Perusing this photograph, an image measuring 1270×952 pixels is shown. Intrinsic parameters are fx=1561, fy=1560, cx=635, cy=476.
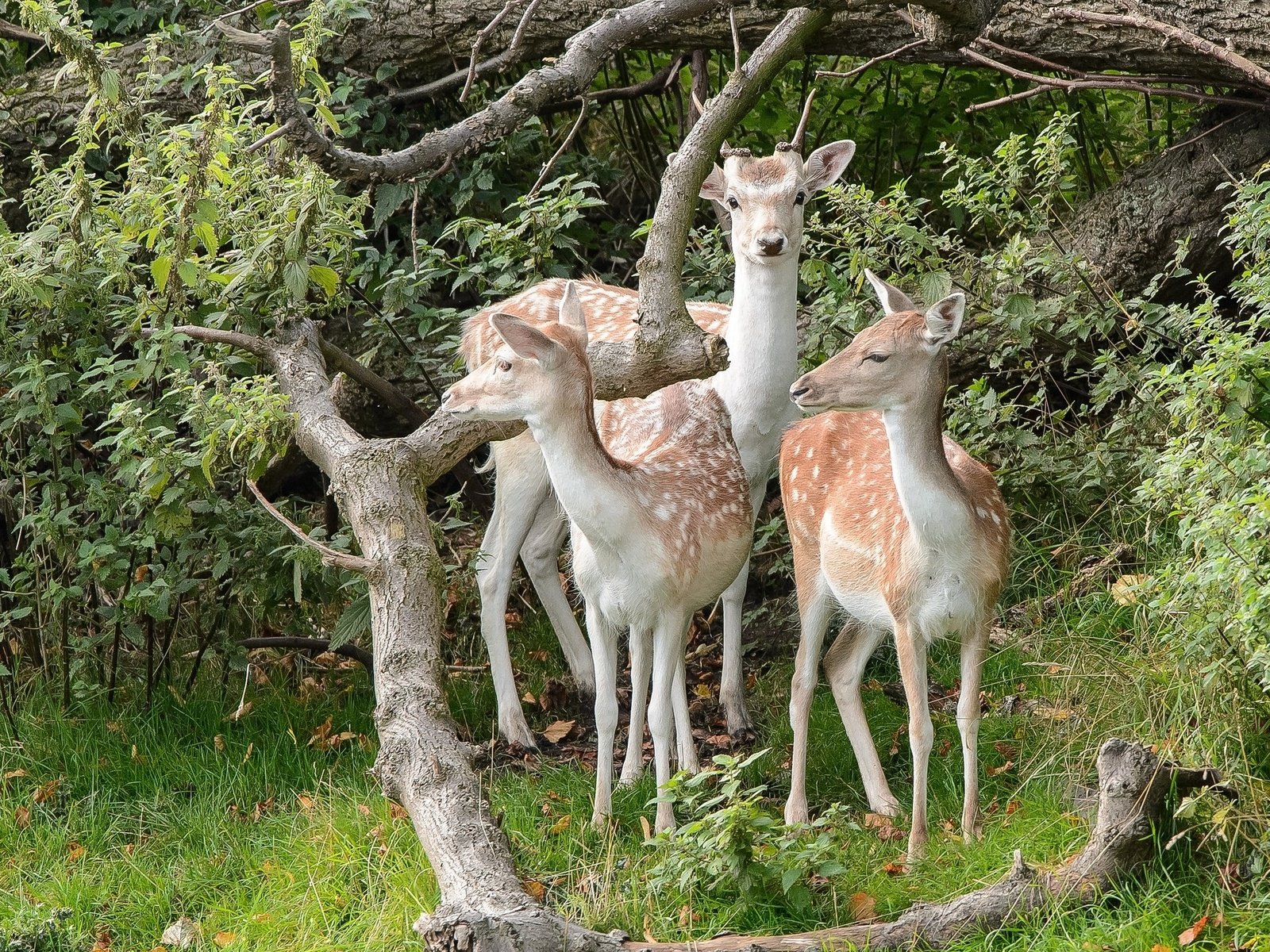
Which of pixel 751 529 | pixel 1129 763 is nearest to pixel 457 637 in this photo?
pixel 751 529

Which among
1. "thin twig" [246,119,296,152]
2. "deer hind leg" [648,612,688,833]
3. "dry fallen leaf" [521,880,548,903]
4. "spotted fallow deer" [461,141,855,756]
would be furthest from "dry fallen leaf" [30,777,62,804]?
"thin twig" [246,119,296,152]

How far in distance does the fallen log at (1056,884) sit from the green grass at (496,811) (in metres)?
0.06

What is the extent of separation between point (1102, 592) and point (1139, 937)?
2.19 metres

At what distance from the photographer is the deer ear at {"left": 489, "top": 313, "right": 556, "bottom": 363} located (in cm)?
483

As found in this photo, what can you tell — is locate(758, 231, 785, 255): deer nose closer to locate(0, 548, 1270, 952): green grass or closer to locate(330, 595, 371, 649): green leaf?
locate(0, 548, 1270, 952): green grass

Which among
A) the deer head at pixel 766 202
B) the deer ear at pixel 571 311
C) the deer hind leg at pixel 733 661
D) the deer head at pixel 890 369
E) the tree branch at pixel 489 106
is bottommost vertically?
the deer hind leg at pixel 733 661

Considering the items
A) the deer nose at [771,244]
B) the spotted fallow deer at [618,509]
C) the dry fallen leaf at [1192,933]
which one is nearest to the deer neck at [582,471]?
the spotted fallow deer at [618,509]

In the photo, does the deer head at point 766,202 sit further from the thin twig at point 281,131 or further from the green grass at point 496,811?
the thin twig at point 281,131

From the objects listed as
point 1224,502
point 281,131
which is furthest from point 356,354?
point 1224,502

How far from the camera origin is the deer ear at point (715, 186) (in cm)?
635

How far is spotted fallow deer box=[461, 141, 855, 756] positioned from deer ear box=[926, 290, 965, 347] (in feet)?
3.86

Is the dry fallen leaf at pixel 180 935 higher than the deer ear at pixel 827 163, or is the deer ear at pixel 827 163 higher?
the deer ear at pixel 827 163

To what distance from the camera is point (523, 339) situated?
4875 millimetres

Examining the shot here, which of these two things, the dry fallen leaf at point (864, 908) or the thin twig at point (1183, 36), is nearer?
the dry fallen leaf at point (864, 908)
